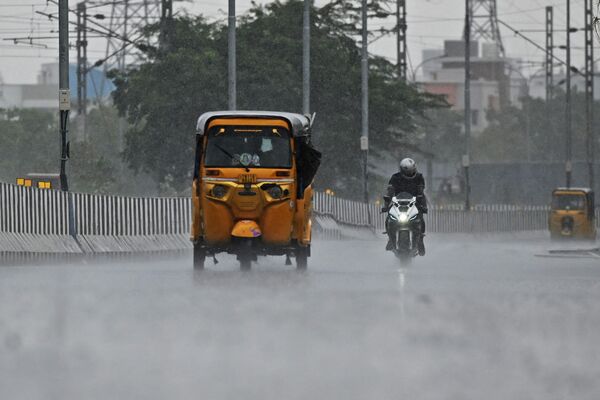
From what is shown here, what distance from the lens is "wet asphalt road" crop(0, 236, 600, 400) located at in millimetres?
11367

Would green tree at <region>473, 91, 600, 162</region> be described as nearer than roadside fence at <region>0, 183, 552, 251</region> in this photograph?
No

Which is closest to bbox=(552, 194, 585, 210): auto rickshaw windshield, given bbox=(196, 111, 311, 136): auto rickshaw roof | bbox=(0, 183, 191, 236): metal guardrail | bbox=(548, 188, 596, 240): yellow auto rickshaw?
bbox=(548, 188, 596, 240): yellow auto rickshaw

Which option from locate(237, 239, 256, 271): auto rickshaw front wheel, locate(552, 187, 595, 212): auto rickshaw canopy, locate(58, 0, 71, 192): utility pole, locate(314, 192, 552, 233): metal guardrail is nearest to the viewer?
locate(237, 239, 256, 271): auto rickshaw front wheel

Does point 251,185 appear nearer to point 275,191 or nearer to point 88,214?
point 275,191

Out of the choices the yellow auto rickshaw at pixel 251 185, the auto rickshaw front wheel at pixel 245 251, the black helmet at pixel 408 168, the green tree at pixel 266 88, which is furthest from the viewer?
the green tree at pixel 266 88

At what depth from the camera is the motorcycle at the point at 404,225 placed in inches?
1137

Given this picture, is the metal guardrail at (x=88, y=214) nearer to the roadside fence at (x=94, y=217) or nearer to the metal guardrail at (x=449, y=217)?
the roadside fence at (x=94, y=217)

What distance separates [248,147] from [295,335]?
10982mm

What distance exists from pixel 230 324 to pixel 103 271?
10052 mm

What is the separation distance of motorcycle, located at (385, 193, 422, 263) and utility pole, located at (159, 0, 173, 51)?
43787 mm

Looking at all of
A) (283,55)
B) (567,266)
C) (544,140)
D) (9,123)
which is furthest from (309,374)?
(544,140)

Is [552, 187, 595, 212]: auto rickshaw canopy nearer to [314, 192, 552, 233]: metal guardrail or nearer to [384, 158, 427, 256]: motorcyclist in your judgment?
[314, 192, 552, 233]: metal guardrail

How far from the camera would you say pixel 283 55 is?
78188 mm

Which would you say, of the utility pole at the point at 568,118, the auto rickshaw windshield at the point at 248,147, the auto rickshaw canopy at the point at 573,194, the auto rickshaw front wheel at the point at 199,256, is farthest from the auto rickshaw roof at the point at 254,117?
the utility pole at the point at 568,118
